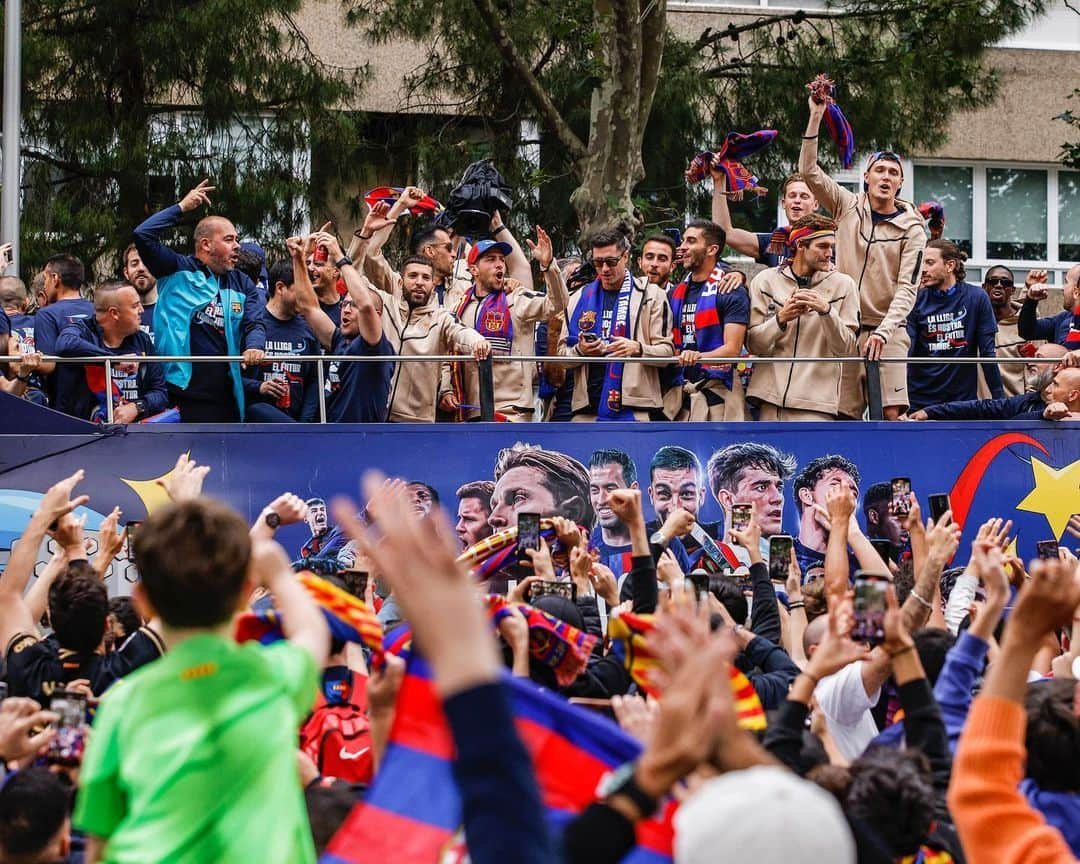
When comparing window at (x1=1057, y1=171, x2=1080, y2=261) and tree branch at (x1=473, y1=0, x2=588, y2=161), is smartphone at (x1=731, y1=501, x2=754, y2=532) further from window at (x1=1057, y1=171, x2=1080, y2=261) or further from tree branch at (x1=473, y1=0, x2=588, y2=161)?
window at (x1=1057, y1=171, x2=1080, y2=261)

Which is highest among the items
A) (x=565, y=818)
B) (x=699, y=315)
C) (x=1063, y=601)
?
(x=699, y=315)

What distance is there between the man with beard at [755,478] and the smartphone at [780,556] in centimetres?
226

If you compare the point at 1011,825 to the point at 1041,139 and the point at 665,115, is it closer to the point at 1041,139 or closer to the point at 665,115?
the point at 665,115

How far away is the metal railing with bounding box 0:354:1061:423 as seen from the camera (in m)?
10.8

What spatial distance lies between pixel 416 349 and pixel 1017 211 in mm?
14208

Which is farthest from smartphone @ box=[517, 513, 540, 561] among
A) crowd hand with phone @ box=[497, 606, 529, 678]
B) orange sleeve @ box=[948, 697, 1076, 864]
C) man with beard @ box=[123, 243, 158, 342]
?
man with beard @ box=[123, 243, 158, 342]

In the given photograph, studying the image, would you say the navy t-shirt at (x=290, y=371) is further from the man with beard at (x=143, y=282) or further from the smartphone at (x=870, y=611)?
the smartphone at (x=870, y=611)

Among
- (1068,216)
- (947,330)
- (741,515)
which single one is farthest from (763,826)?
(1068,216)

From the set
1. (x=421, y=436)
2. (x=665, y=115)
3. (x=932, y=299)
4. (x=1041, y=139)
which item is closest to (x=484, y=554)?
(x=421, y=436)

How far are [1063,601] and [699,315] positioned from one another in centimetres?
833

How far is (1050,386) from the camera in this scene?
12.0 m

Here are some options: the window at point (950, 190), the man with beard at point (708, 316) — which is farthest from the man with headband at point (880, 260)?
Answer: the window at point (950, 190)

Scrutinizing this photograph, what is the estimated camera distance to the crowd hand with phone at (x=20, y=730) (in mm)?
4293

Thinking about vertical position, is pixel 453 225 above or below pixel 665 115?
below
